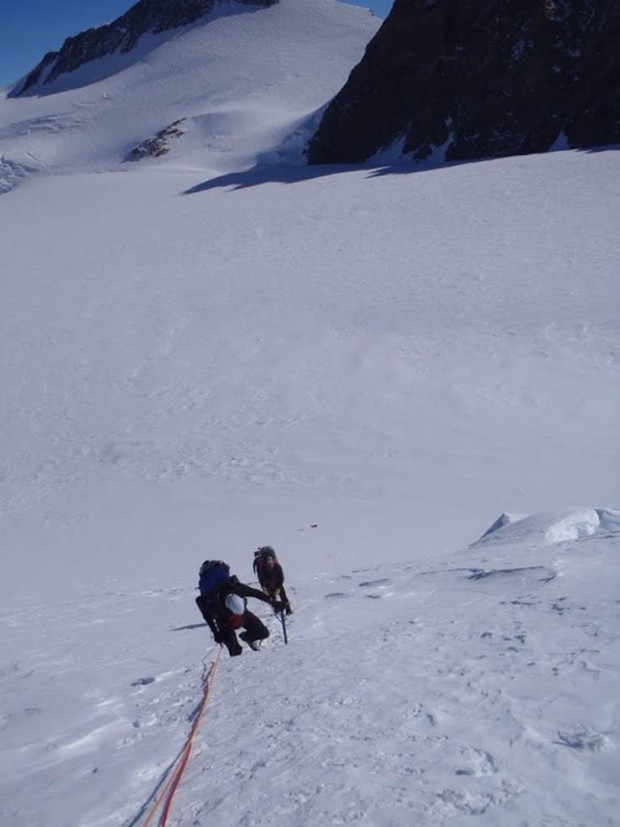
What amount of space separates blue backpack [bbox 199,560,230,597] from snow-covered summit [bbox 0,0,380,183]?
4260cm

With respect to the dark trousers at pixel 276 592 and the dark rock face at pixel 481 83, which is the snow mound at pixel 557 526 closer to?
the dark trousers at pixel 276 592

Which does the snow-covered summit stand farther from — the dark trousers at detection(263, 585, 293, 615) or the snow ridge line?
the snow ridge line

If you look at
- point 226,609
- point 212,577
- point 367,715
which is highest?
point 367,715

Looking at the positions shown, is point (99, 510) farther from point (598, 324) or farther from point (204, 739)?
point (598, 324)

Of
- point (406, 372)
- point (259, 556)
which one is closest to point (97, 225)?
point (406, 372)

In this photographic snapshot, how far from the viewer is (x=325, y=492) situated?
12.7m

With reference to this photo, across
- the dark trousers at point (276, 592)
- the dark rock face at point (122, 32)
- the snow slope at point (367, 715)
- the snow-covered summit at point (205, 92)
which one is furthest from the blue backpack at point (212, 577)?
the dark rock face at point (122, 32)

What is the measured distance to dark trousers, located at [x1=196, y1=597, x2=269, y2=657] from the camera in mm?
5793

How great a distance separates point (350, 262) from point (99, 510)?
14026 millimetres

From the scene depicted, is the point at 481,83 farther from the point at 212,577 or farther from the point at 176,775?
the point at 176,775

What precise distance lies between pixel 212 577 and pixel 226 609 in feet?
1.04

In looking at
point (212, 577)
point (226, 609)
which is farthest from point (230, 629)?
point (212, 577)

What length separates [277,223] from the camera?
29438 mm

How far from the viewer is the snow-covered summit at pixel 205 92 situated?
5266 centimetres
